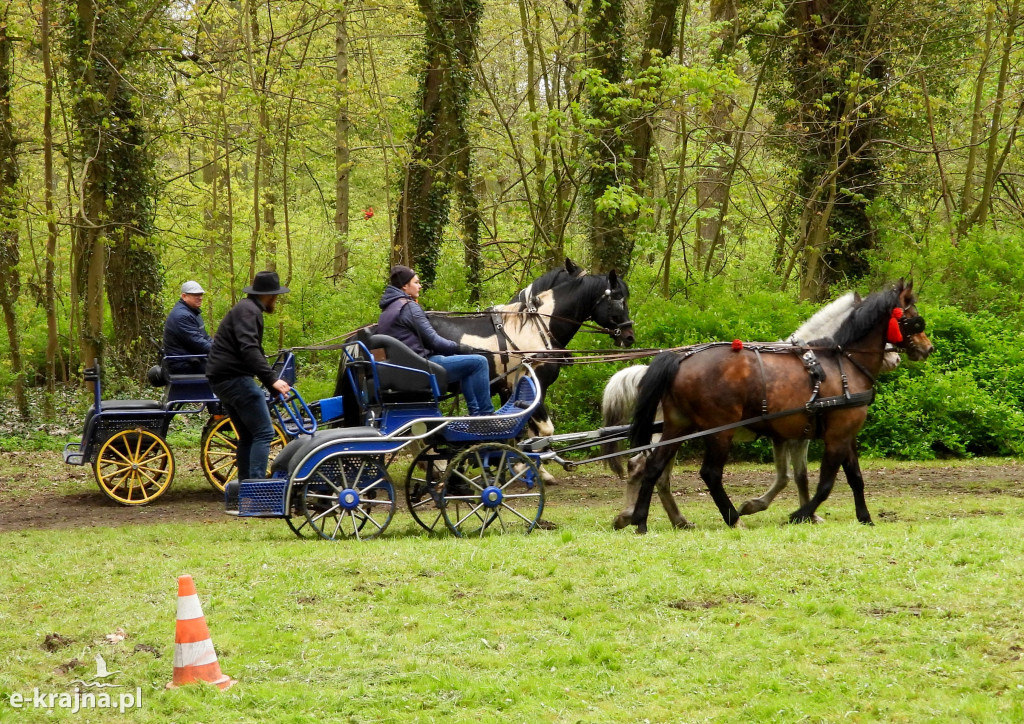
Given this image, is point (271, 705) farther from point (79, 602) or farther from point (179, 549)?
point (179, 549)

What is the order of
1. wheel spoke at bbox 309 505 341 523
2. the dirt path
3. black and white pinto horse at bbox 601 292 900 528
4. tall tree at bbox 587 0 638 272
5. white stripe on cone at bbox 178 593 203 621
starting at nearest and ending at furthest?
1. white stripe on cone at bbox 178 593 203 621
2. wheel spoke at bbox 309 505 341 523
3. black and white pinto horse at bbox 601 292 900 528
4. the dirt path
5. tall tree at bbox 587 0 638 272

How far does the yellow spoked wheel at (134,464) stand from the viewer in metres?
11.2

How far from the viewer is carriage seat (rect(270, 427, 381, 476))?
8.39 m

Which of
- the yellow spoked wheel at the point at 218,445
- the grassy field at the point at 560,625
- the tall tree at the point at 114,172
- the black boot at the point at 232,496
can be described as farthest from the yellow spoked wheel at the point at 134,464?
the tall tree at the point at 114,172

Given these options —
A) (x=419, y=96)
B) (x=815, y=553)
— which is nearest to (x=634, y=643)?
(x=815, y=553)

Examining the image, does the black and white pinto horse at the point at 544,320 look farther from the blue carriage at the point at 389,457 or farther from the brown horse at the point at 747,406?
the brown horse at the point at 747,406

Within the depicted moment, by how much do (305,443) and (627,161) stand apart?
28.2 ft

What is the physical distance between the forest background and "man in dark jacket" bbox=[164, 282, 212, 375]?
3.61 m

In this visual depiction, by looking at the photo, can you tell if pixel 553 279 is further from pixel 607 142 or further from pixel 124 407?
pixel 124 407

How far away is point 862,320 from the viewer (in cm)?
905

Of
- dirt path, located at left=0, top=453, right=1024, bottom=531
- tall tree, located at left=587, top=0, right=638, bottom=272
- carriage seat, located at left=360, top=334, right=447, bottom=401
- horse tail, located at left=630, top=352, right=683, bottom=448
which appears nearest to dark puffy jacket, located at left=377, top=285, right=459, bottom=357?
carriage seat, located at left=360, top=334, right=447, bottom=401

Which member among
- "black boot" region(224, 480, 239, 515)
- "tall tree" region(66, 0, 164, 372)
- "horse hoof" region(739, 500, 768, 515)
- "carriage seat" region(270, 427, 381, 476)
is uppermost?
"tall tree" region(66, 0, 164, 372)

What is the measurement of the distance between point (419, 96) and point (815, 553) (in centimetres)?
1256

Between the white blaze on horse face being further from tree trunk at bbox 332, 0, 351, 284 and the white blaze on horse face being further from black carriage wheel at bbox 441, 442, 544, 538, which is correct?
tree trunk at bbox 332, 0, 351, 284
